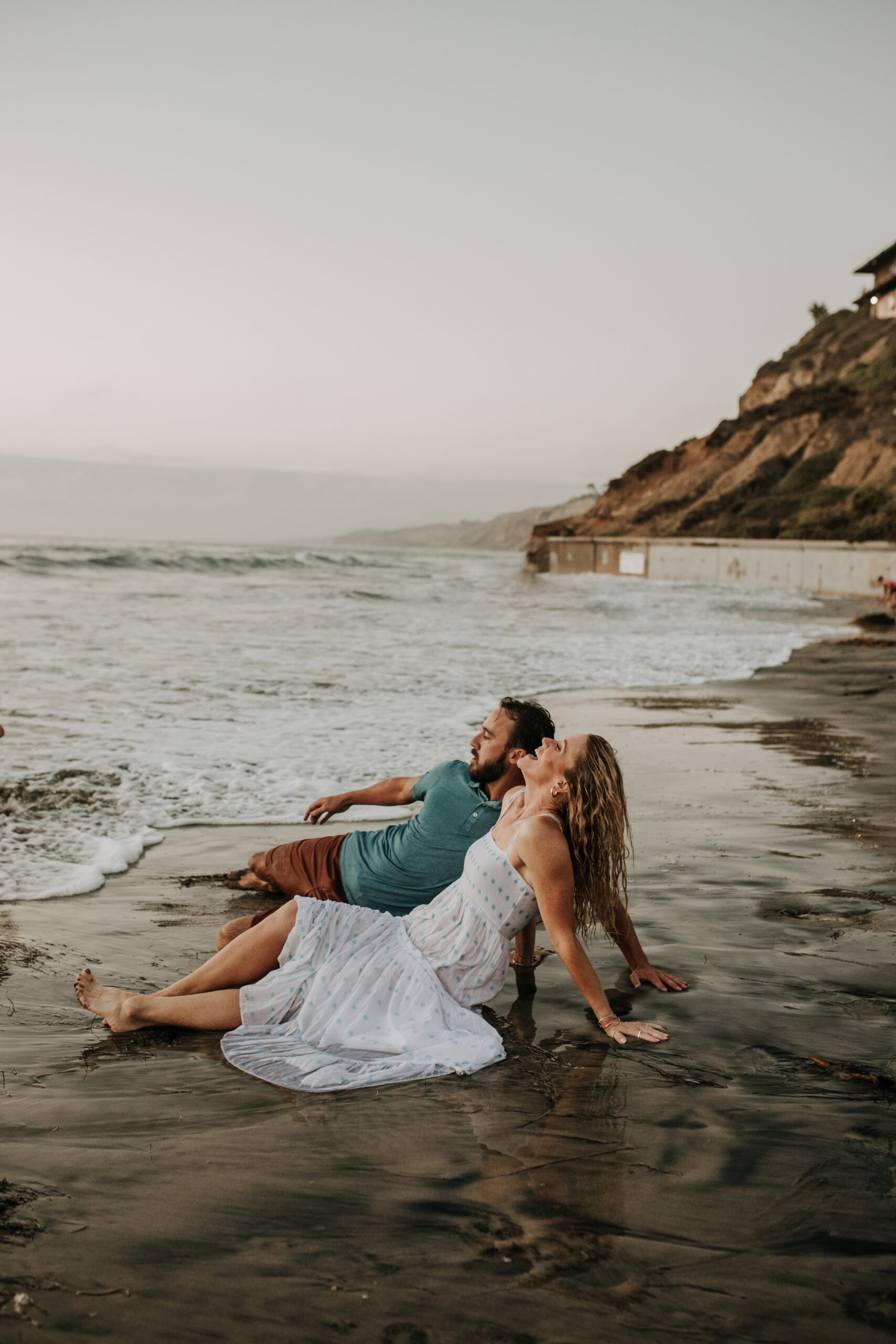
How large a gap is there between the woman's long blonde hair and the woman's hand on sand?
371 mm

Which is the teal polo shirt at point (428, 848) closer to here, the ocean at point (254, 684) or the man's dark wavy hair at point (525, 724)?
the man's dark wavy hair at point (525, 724)

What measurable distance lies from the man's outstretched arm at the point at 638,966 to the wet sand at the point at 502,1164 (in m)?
0.06

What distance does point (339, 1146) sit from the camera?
2395 mm

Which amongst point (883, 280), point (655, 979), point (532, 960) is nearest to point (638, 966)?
point (655, 979)

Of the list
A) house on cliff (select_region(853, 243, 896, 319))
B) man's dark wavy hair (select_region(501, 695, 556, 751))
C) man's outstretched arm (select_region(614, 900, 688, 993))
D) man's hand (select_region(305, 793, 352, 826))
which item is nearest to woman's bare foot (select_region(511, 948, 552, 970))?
man's outstretched arm (select_region(614, 900, 688, 993))

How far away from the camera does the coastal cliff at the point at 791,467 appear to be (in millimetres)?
49000

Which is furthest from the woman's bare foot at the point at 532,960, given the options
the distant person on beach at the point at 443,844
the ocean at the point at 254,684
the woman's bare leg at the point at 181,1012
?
the ocean at the point at 254,684

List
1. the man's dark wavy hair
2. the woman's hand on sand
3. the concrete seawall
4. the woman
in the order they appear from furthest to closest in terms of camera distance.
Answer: the concrete seawall → the man's dark wavy hair → the woman's hand on sand → the woman

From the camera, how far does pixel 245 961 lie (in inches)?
122

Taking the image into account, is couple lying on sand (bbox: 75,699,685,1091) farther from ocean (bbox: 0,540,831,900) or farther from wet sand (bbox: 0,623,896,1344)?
ocean (bbox: 0,540,831,900)

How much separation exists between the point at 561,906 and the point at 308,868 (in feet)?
4.69

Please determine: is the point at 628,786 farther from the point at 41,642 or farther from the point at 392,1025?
the point at 41,642

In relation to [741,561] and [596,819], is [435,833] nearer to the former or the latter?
[596,819]

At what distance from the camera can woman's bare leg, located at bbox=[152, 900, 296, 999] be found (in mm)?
3100
